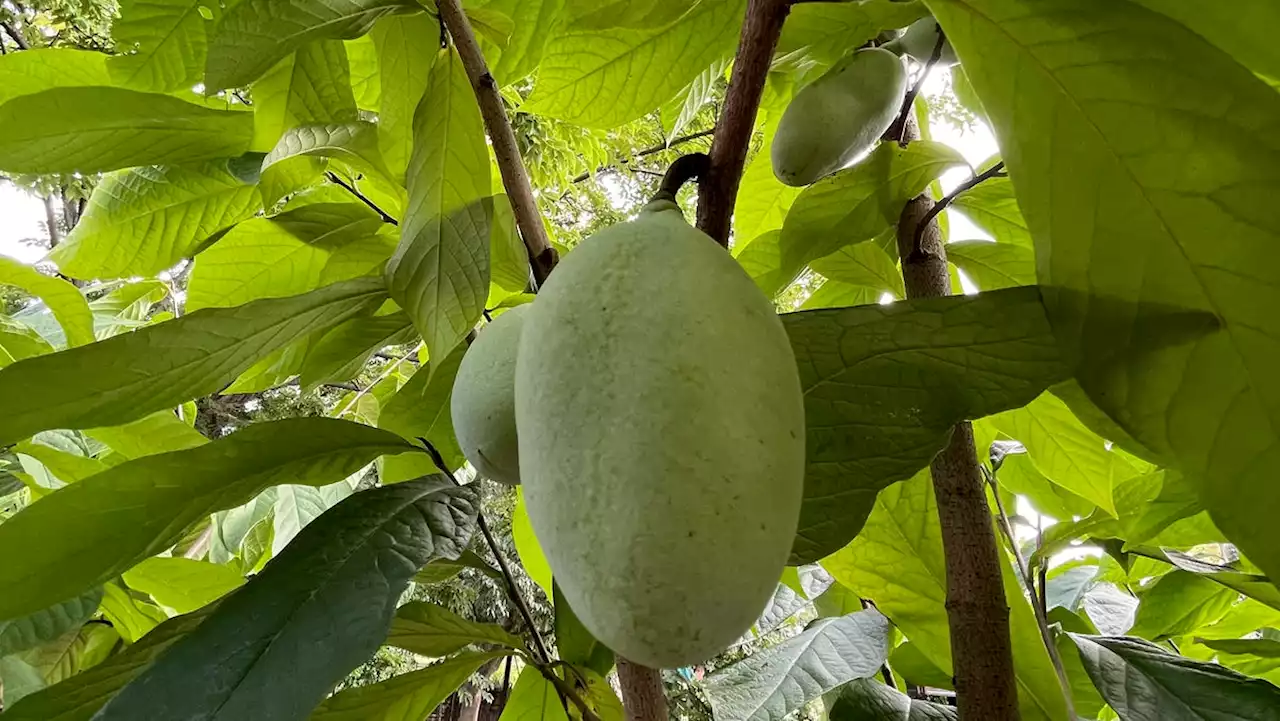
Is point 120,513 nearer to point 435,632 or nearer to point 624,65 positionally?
point 435,632

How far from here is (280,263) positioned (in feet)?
2.31

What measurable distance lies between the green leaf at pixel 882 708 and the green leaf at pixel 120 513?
1.27ft

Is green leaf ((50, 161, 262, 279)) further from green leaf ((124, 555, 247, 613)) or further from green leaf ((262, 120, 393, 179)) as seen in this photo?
green leaf ((124, 555, 247, 613))

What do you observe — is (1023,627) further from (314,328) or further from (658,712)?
(314,328)

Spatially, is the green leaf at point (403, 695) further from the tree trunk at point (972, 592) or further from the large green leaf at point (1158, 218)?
the large green leaf at point (1158, 218)

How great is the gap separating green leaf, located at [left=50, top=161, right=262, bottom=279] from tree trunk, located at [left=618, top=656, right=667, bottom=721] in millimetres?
486

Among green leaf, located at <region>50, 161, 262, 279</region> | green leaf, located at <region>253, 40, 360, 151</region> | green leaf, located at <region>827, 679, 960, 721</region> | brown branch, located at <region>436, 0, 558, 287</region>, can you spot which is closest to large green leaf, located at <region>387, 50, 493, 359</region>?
brown branch, located at <region>436, 0, 558, 287</region>

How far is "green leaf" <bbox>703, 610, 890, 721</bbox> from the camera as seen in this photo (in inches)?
24.4

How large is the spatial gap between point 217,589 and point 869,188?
624 millimetres

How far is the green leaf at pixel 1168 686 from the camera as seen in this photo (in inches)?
20.5

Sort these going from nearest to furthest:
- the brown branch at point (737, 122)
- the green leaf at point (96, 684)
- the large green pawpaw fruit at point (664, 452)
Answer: the large green pawpaw fruit at point (664, 452) < the brown branch at point (737, 122) < the green leaf at point (96, 684)

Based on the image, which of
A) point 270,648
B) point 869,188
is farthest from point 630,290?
point 869,188

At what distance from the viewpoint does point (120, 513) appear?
441 millimetres

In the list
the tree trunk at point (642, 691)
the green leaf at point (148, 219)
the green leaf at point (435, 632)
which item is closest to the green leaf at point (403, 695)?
the green leaf at point (435, 632)
